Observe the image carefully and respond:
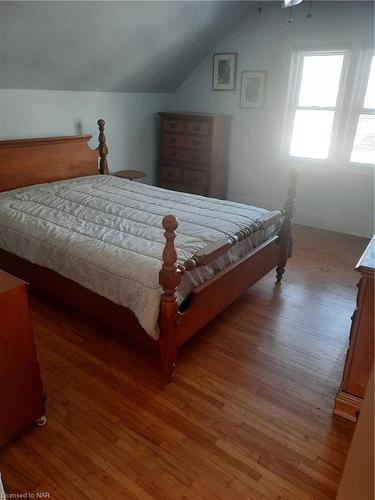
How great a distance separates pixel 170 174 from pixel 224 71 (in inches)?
57.1

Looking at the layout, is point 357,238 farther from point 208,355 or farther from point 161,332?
point 161,332

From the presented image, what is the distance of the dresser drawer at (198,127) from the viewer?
435 centimetres

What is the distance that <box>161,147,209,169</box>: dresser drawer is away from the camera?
4.46m

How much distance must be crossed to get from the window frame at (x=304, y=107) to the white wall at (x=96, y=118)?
170 centimetres

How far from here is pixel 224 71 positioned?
4520mm

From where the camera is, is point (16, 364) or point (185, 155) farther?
point (185, 155)

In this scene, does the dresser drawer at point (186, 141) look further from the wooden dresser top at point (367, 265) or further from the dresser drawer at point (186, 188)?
the wooden dresser top at point (367, 265)

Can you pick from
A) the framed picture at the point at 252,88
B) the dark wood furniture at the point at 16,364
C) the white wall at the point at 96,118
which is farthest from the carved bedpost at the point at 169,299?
the framed picture at the point at 252,88

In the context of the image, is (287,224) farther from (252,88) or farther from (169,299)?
(252,88)

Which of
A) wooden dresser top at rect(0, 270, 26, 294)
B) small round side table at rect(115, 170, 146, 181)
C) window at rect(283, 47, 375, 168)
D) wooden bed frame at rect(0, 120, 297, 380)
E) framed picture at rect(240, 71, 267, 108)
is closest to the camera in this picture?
wooden dresser top at rect(0, 270, 26, 294)

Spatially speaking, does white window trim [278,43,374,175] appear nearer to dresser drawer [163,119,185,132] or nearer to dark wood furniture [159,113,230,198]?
dark wood furniture [159,113,230,198]

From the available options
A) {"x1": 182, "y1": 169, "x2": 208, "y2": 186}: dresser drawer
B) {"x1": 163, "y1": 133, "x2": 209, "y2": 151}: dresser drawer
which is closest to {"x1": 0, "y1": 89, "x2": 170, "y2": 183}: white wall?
{"x1": 163, "y1": 133, "x2": 209, "y2": 151}: dresser drawer

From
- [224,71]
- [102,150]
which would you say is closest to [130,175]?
[102,150]

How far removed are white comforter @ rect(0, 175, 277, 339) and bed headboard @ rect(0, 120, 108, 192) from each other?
0.20 meters
